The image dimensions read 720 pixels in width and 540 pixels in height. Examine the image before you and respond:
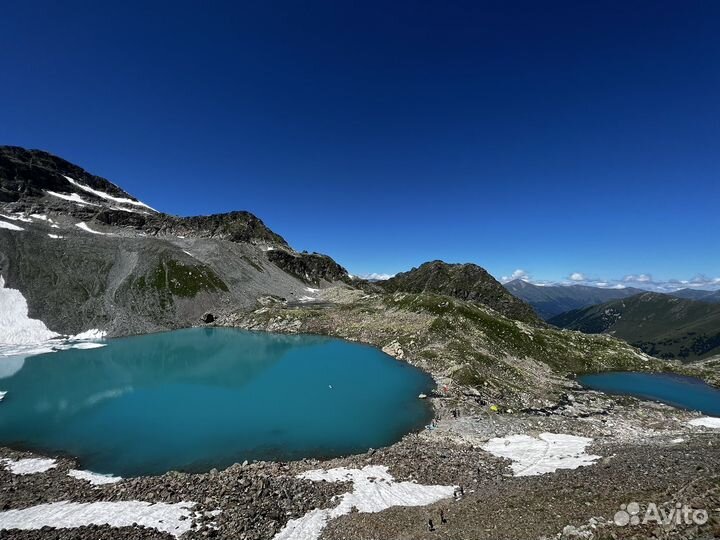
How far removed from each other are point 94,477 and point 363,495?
21740 mm

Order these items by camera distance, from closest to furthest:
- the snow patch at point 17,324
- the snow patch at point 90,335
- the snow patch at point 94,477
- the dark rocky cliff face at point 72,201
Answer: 1. the snow patch at point 94,477
2. the snow patch at point 17,324
3. the snow patch at point 90,335
4. the dark rocky cliff face at point 72,201

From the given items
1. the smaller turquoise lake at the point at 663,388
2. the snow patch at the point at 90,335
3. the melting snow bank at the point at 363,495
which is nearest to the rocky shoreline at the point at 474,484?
the melting snow bank at the point at 363,495

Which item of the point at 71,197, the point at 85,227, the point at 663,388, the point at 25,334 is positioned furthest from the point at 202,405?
the point at 71,197

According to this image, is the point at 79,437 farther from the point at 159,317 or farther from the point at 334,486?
the point at 159,317

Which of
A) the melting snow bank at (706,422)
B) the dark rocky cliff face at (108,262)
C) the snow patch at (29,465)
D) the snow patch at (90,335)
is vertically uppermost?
the dark rocky cliff face at (108,262)

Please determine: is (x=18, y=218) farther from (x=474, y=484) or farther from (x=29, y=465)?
(x=474, y=484)

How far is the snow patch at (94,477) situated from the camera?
26438 millimetres

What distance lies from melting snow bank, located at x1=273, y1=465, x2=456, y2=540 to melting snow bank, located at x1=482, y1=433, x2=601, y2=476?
818 centimetres

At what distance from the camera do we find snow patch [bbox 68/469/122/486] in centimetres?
2644

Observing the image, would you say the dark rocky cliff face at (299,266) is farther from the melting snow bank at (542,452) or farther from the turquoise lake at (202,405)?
the melting snow bank at (542,452)

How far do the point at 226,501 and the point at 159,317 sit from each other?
95.3 meters

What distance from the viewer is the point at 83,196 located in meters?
174

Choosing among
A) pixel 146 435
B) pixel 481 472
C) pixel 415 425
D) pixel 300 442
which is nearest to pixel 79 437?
pixel 146 435

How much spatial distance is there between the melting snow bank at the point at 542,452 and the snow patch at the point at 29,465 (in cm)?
3822
